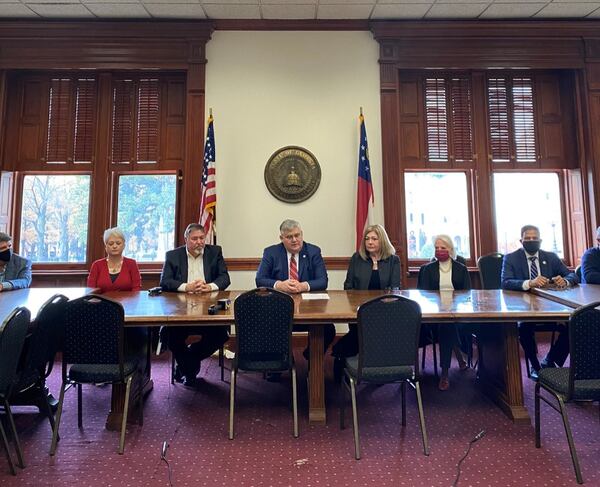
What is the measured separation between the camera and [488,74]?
471 cm

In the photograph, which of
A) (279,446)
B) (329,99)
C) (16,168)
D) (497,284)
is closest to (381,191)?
(329,99)

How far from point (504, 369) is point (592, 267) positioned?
5.28ft

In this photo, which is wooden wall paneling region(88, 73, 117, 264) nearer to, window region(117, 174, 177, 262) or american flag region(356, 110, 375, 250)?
window region(117, 174, 177, 262)

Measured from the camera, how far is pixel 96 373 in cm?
213

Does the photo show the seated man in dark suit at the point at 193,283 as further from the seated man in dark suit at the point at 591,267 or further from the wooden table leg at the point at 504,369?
the seated man in dark suit at the point at 591,267

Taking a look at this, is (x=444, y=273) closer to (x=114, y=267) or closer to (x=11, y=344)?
(x=114, y=267)

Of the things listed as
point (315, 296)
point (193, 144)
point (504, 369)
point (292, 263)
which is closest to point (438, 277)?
point (504, 369)

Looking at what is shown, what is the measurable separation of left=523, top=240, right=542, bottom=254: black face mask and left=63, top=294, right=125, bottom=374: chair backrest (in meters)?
3.19

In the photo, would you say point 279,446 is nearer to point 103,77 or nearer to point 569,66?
point 103,77

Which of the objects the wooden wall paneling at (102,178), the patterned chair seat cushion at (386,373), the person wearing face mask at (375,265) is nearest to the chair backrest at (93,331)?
the patterned chair seat cushion at (386,373)

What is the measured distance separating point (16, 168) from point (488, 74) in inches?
240

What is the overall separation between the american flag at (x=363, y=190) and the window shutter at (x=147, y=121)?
8.35 feet

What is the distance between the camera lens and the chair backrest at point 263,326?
7.02 feet

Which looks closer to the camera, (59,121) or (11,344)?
(11,344)
